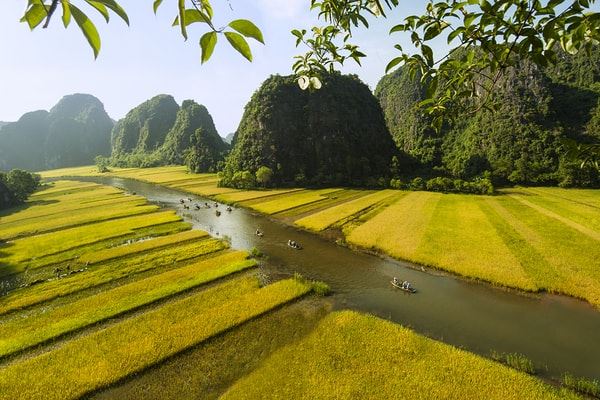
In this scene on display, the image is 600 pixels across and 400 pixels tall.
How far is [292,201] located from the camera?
179 feet

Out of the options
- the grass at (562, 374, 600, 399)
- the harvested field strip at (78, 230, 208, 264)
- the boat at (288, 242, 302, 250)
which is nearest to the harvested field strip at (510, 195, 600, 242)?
the grass at (562, 374, 600, 399)

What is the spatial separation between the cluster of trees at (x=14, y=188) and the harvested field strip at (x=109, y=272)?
49.4m

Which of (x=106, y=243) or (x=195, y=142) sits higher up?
(x=195, y=142)

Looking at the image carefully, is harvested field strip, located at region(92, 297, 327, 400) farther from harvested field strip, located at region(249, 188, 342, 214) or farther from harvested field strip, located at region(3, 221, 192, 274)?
harvested field strip, located at region(249, 188, 342, 214)

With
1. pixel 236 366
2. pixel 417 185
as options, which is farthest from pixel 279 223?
pixel 417 185

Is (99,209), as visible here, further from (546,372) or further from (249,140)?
(546,372)

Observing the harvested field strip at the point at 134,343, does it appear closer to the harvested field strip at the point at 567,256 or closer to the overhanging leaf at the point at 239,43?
the harvested field strip at the point at 567,256

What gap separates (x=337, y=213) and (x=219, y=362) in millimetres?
31160

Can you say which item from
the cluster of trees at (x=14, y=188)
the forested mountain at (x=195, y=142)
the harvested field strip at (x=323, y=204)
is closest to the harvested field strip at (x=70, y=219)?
the cluster of trees at (x=14, y=188)

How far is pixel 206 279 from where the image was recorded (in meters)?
23.4

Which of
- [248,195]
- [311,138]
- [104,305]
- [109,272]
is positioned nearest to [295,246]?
[109,272]

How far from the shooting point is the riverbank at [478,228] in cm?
2297

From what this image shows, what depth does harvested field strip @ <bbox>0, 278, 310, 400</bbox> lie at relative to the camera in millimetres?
13773

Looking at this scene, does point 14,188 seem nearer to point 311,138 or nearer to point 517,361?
point 311,138
